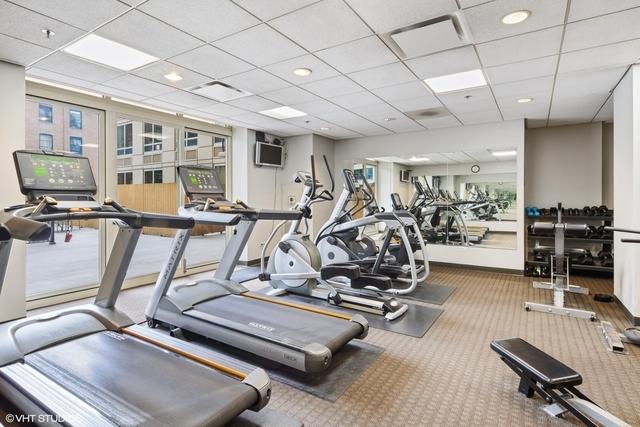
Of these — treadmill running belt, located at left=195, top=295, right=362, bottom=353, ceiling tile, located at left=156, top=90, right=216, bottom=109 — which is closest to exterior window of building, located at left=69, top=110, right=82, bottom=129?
ceiling tile, located at left=156, top=90, right=216, bottom=109

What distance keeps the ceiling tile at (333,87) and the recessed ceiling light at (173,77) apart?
1436 millimetres

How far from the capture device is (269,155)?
7.05m

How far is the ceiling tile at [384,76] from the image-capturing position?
364 centimetres

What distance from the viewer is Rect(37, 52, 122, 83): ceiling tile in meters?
3.36

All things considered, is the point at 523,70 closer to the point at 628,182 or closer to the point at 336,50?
the point at 628,182

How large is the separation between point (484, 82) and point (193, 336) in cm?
424

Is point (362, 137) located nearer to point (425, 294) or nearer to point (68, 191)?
point (425, 294)

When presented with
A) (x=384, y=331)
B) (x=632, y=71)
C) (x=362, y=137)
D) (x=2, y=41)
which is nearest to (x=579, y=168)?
(x=632, y=71)

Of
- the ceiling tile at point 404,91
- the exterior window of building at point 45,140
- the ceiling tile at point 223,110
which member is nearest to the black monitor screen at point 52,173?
the exterior window of building at point 45,140

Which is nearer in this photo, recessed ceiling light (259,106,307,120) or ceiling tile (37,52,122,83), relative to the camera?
ceiling tile (37,52,122,83)

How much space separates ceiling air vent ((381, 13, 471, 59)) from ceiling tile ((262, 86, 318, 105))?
152cm

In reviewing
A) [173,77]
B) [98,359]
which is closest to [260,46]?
[173,77]

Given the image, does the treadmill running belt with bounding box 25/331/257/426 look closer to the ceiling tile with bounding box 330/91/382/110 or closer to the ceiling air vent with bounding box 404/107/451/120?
the ceiling tile with bounding box 330/91/382/110

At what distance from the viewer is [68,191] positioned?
2354 millimetres
